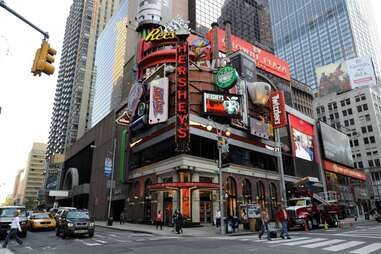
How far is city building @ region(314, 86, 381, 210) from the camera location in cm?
9012

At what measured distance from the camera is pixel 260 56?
7550 cm

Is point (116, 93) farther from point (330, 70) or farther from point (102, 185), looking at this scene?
point (330, 70)

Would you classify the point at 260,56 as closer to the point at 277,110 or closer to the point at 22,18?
the point at 277,110

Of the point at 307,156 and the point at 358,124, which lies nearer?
the point at 307,156

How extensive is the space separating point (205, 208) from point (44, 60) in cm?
2635

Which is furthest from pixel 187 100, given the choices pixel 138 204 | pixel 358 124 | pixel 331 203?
pixel 358 124

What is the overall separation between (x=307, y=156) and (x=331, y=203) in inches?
1070

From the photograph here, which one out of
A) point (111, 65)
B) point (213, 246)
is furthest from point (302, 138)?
point (111, 65)

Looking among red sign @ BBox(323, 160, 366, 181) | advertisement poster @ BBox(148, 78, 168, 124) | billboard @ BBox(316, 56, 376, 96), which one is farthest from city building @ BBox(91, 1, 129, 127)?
billboard @ BBox(316, 56, 376, 96)

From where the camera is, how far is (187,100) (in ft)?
108

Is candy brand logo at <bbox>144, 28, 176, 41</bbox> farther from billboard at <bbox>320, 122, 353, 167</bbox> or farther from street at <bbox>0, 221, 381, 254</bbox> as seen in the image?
street at <bbox>0, 221, 381, 254</bbox>

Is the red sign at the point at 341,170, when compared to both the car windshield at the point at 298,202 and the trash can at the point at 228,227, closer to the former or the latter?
the car windshield at the point at 298,202

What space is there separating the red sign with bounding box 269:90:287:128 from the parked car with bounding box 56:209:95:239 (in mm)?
33610

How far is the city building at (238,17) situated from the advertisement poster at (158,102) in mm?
59044
